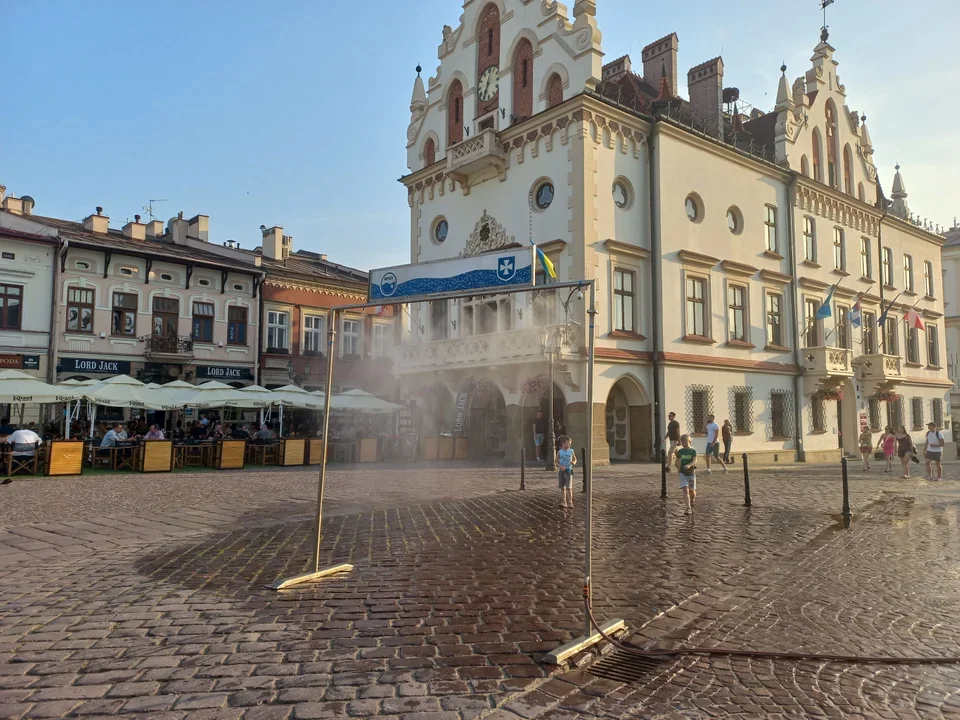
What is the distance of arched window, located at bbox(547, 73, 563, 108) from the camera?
81.4 feet

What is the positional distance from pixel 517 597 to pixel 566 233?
1805 centimetres

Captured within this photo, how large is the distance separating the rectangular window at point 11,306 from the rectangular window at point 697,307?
27.0m

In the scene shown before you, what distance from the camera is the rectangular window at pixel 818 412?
30.7 m

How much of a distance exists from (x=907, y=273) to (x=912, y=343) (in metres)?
3.97

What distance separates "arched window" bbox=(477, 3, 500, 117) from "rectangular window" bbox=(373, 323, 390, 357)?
50.5 ft

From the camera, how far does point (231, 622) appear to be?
6.17 m

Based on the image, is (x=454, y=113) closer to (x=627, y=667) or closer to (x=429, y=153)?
(x=429, y=153)

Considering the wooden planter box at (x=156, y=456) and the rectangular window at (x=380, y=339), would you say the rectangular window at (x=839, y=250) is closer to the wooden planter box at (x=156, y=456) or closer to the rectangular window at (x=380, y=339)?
the rectangular window at (x=380, y=339)

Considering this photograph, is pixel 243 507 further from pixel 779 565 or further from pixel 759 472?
pixel 759 472

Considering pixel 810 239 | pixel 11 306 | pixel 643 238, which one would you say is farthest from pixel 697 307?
pixel 11 306

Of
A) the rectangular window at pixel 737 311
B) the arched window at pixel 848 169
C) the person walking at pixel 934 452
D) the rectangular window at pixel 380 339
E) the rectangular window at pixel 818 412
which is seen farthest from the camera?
the rectangular window at pixel 380 339

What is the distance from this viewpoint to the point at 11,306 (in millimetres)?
28562

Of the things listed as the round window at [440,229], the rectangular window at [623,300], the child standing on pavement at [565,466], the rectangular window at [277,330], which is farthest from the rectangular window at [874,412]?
the rectangular window at [277,330]

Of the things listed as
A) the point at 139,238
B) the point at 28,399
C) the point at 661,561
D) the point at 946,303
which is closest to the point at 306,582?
the point at 661,561
